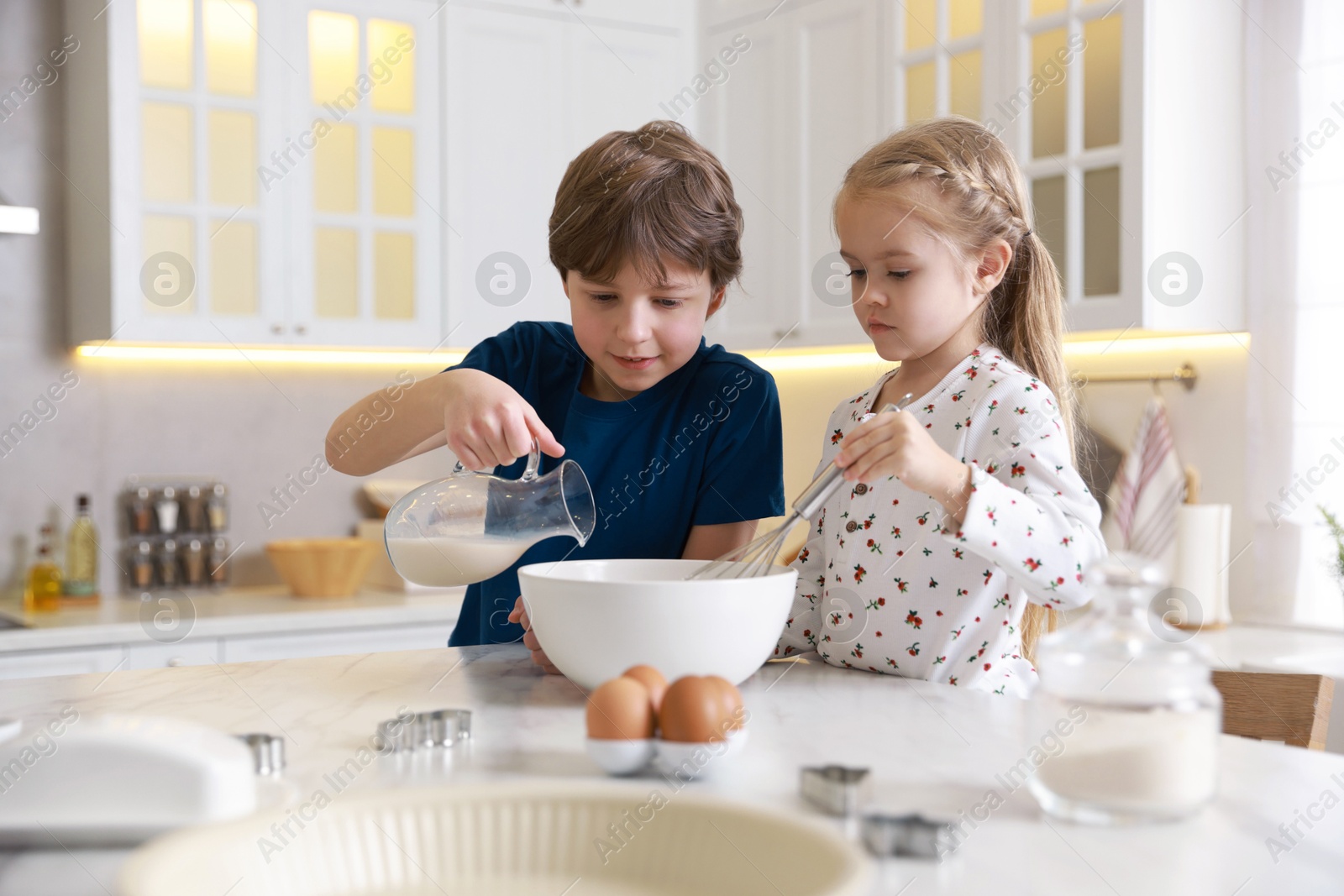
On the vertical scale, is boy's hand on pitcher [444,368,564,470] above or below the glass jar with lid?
above

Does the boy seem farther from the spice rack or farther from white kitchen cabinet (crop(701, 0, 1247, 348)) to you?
the spice rack

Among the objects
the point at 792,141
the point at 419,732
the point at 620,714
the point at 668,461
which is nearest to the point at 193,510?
the point at 792,141

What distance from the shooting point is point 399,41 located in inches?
99.4

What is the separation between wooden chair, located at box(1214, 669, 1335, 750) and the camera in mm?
918

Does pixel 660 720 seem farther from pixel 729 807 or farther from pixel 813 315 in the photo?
pixel 813 315

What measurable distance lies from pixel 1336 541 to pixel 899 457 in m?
1.52

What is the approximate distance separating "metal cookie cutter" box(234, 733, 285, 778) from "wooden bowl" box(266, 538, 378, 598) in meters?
1.82

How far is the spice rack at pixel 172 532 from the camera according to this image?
254 centimetres

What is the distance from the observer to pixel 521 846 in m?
0.59

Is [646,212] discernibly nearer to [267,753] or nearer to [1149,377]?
[267,753]

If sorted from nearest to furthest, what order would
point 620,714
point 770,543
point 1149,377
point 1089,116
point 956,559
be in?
point 620,714 → point 770,543 → point 956,559 → point 1089,116 → point 1149,377

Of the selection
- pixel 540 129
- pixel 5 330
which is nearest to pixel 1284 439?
pixel 540 129

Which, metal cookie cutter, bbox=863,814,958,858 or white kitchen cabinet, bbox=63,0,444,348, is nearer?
metal cookie cutter, bbox=863,814,958,858

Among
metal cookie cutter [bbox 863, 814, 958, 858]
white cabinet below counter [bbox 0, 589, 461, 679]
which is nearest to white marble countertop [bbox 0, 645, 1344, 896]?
metal cookie cutter [bbox 863, 814, 958, 858]
